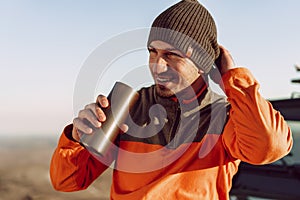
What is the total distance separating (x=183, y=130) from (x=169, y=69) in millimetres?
257

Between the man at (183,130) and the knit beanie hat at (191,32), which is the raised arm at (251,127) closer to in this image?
the man at (183,130)

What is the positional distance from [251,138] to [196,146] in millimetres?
244

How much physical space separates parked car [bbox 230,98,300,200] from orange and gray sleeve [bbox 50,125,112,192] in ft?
5.15

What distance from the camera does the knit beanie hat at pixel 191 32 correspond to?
1.94 m

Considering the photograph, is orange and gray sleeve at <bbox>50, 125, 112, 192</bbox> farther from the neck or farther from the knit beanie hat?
the knit beanie hat

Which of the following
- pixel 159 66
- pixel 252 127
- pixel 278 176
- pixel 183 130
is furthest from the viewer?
pixel 278 176

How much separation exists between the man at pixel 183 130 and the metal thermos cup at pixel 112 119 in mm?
29

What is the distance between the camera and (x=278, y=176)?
3199mm

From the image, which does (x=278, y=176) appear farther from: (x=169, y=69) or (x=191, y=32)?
(x=169, y=69)

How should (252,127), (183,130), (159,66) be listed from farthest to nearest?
1. (183,130)
2. (159,66)
3. (252,127)

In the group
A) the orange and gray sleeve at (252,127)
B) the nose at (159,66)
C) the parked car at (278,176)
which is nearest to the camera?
the orange and gray sleeve at (252,127)

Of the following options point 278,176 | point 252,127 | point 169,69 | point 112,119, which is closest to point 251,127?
point 252,127

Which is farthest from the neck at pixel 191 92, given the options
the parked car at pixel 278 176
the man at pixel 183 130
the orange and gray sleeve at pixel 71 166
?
the parked car at pixel 278 176

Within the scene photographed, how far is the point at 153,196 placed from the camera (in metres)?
1.75
